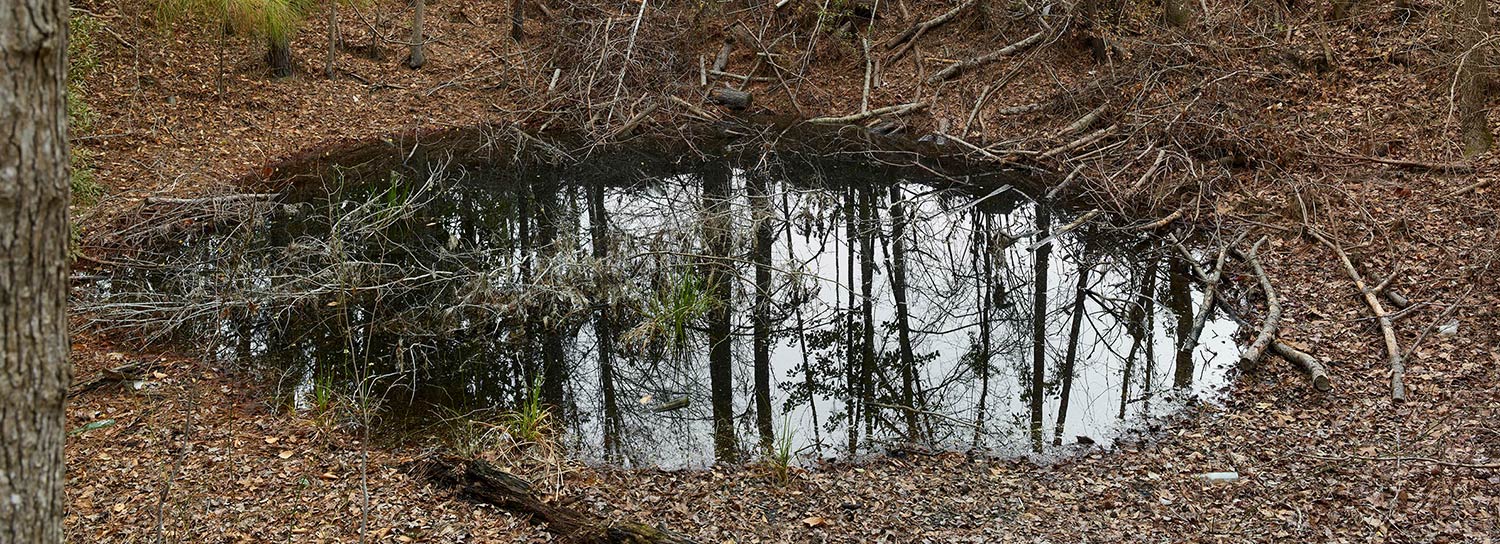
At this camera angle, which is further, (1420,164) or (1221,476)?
(1420,164)

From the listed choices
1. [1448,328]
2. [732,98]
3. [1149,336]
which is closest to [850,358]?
[1149,336]

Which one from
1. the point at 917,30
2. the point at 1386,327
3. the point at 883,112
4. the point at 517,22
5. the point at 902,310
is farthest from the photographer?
the point at 517,22

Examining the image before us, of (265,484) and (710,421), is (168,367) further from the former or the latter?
(710,421)

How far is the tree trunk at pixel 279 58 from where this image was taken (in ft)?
42.4

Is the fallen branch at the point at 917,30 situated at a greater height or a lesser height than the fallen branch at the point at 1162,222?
greater

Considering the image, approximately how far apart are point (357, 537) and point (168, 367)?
9.98 feet

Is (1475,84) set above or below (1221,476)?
above

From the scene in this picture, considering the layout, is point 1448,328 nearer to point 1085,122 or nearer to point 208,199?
point 1085,122

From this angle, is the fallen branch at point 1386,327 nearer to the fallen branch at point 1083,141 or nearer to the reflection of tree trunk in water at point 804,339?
the fallen branch at point 1083,141

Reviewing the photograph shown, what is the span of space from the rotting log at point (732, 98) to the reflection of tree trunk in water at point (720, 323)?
3687 millimetres

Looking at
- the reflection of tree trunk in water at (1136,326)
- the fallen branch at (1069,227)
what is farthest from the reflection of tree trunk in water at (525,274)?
the fallen branch at (1069,227)

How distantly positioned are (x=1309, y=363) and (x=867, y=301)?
348 centimetres

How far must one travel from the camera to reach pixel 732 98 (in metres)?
14.3

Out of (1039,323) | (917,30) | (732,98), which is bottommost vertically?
(1039,323)
